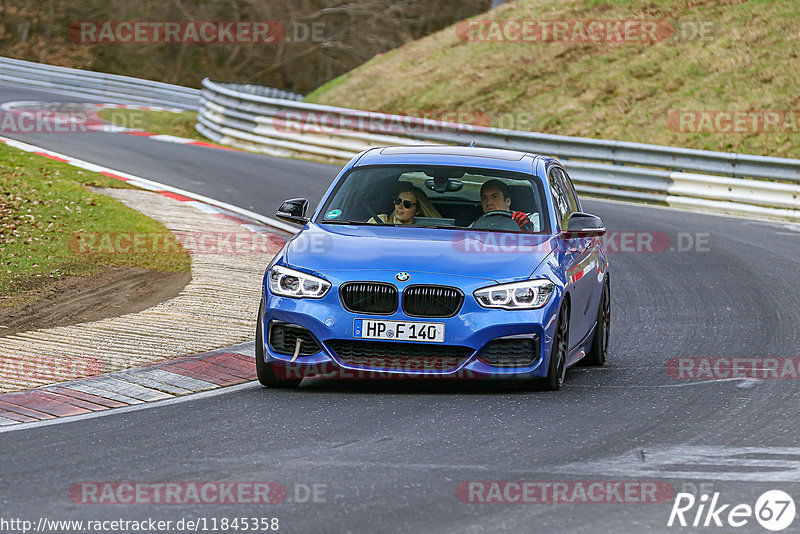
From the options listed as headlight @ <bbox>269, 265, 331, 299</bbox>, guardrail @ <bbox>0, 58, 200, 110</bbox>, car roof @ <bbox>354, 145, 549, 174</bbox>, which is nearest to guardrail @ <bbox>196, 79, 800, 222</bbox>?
guardrail @ <bbox>0, 58, 200, 110</bbox>

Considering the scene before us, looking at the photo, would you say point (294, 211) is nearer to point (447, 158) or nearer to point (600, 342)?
point (447, 158)

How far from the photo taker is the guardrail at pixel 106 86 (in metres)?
36.6

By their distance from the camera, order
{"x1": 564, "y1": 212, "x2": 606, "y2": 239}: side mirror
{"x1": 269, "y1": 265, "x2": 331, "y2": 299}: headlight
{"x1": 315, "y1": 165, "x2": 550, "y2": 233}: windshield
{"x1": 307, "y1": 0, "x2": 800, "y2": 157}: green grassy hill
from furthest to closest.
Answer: {"x1": 307, "y1": 0, "x2": 800, "y2": 157}: green grassy hill
{"x1": 315, "y1": 165, "x2": 550, "y2": 233}: windshield
{"x1": 564, "y1": 212, "x2": 606, "y2": 239}: side mirror
{"x1": 269, "y1": 265, "x2": 331, "y2": 299}: headlight

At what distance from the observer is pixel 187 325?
1049 centimetres

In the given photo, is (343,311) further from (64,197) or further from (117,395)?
(64,197)

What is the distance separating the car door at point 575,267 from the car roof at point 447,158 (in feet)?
0.96

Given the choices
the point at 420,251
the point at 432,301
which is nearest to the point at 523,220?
the point at 420,251

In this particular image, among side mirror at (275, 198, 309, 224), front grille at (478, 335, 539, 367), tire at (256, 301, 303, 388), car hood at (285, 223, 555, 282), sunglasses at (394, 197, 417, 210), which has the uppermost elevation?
sunglasses at (394, 197, 417, 210)

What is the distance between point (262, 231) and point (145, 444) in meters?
9.32

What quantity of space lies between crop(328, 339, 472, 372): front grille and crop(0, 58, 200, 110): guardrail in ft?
93.6

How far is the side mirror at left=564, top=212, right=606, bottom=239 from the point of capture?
912cm

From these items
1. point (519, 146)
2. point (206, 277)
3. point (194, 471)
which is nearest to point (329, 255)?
point (194, 471)

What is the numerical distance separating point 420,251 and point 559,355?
112 cm

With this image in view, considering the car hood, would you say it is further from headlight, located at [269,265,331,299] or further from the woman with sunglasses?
the woman with sunglasses
